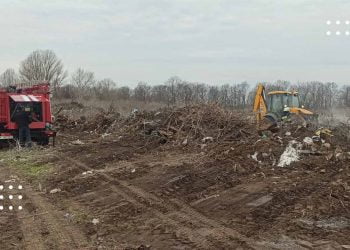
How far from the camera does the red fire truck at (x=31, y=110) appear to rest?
17922mm

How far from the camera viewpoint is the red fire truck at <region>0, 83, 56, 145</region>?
17.9 meters

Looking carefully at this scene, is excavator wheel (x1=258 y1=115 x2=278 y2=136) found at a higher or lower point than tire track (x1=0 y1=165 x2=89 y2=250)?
higher

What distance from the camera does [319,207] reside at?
762 cm

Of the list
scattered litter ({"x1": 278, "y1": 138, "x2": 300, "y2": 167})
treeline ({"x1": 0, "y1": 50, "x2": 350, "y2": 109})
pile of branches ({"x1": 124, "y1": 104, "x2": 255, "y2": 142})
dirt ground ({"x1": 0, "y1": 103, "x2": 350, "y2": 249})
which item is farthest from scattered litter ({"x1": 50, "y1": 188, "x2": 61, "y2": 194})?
treeline ({"x1": 0, "y1": 50, "x2": 350, "y2": 109})

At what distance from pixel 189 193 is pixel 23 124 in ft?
34.4

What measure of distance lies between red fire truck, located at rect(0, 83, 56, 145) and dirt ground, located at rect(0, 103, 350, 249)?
1.52 meters

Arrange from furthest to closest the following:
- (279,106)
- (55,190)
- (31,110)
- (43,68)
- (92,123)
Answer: (43,68) → (92,123) → (279,106) → (31,110) → (55,190)

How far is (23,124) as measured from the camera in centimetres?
1778

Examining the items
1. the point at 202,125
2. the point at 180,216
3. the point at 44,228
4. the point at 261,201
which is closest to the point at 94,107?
the point at 202,125

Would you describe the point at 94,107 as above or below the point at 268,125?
below

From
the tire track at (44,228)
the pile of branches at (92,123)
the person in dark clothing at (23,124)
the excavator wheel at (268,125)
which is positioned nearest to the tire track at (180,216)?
the tire track at (44,228)

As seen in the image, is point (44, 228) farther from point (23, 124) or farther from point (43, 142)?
point (43, 142)

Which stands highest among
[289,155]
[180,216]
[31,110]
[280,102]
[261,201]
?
[280,102]

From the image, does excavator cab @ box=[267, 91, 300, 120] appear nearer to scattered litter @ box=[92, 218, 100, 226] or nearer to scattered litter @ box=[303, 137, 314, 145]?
scattered litter @ box=[303, 137, 314, 145]
